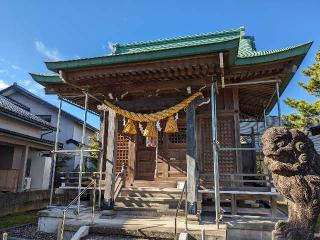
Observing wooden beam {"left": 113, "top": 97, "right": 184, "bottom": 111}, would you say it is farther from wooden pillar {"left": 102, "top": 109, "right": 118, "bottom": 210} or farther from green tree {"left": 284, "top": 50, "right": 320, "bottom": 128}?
green tree {"left": 284, "top": 50, "right": 320, "bottom": 128}

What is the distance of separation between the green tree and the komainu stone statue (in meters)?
12.5

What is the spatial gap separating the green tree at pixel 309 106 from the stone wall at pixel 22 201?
1518cm

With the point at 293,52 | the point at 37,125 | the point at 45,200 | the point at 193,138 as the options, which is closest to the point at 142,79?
the point at 193,138

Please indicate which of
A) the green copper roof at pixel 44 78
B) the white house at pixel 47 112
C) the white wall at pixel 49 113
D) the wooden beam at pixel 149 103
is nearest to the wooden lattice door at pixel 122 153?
the wooden beam at pixel 149 103

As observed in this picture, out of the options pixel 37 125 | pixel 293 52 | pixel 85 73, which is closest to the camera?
pixel 293 52

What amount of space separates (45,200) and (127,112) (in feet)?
33.9

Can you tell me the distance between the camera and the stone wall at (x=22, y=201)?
12689mm

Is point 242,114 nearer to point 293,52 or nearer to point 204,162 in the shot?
point 204,162

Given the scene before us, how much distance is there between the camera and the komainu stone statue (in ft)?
14.0

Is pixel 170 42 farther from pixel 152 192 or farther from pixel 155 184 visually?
pixel 152 192

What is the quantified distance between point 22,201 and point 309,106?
16.6 m

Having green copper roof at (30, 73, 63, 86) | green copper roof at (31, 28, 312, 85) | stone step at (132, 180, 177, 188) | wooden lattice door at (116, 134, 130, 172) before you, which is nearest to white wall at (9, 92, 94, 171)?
wooden lattice door at (116, 134, 130, 172)

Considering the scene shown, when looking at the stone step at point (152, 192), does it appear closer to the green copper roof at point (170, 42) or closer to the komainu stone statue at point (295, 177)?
the komainu stone statue at point (295, 177)

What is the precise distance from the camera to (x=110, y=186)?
A: 342 inches
